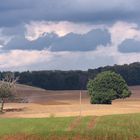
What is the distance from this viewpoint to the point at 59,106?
4264 inches

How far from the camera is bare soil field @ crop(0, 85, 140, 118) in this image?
8938 cm

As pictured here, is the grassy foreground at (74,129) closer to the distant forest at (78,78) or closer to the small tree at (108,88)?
the small tree at (108,88)

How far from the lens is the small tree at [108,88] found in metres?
112

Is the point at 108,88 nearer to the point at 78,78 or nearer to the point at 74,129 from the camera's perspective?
the point at 74,129

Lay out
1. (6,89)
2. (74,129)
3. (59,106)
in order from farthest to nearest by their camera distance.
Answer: (59,106) → (6,89) → (74,129)

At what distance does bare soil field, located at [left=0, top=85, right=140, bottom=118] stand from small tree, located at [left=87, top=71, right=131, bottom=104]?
2124 millimetres

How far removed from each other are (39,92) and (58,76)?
35.0m

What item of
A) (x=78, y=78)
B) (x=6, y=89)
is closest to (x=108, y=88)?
(x=6, y=89)

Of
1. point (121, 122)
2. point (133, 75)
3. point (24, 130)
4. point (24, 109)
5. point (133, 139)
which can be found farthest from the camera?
point (133, 75)

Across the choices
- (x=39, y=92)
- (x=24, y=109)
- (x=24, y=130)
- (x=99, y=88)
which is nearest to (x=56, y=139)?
(x=24, y=130)

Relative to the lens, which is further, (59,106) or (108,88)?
(108,88)

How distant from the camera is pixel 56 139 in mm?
48031

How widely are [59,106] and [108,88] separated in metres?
10.2

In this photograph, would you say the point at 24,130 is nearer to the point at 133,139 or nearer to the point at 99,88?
the point at 133,139
